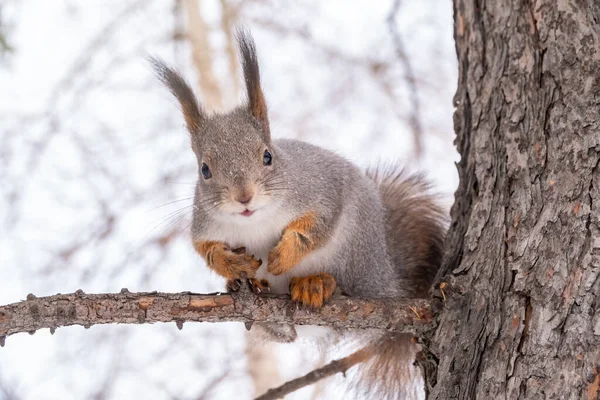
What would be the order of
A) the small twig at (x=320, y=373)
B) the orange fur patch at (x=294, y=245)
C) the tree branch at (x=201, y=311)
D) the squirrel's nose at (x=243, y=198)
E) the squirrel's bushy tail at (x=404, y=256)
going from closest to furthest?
the tree branch at (x=201, y=311)
the squirrel's nose at (x=243, y=198)
the orange fur patch at (x=294, y=245)
the small twig at (x=320, y=373)
the squirrel's bushy tail at (x=404, y=256)

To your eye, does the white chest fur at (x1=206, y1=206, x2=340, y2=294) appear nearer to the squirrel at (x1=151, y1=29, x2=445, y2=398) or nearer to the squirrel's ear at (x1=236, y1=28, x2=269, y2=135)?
the squirrel at (x1=151, y1=29, x2=445, y2=398)

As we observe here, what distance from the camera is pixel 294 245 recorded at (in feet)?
5.91

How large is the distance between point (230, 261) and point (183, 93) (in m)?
0.49

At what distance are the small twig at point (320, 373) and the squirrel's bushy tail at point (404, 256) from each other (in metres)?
0.03

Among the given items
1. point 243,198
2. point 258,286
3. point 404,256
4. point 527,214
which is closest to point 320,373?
point 258,286

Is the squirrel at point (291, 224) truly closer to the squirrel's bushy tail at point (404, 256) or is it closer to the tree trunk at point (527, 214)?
the squirrel's bushy tail at point (404, 256)

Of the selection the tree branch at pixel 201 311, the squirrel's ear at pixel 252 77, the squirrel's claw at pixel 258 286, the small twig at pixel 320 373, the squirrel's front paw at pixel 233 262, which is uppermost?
the squirrel's ear at pixel 252 77

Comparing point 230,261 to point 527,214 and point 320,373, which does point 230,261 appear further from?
point 527,214

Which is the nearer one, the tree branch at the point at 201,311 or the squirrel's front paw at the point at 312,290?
the tree branch at the point at 201,311

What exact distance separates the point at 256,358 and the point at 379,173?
1201 mm

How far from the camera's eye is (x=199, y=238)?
1926 millimetres

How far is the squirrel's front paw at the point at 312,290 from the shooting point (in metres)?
1.69

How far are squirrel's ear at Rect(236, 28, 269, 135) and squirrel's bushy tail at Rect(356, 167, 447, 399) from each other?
537 mm

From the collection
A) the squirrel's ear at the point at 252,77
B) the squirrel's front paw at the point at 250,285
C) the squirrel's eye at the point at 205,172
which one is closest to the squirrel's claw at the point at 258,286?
the squirrel's front paw at the point at 250,285
